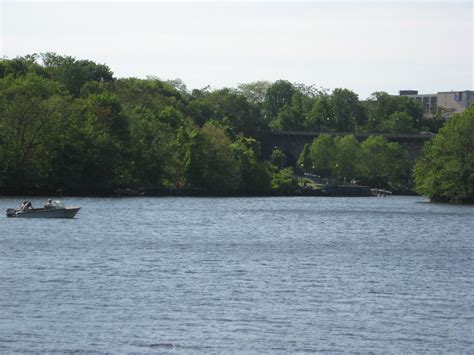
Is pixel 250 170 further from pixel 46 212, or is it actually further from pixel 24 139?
pixel 46 212

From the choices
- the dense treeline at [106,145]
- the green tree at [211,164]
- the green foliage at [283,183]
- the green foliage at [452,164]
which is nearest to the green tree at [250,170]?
the dense treeline at [106,145]

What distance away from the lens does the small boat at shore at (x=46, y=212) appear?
302ft

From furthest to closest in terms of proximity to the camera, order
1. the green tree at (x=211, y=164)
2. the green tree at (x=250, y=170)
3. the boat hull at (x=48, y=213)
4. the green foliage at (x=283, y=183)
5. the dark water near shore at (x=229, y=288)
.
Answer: the green foliage at (x=283, y=183) → the green tree at (x=250, y=170) → the green tree at (x=211, y=164) → the boat hull at (x=48, y=213) → the dark water near shore at (x=229, y=288)

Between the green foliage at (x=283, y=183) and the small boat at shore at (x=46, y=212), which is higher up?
the small boat at shore at (x=46, y=212)

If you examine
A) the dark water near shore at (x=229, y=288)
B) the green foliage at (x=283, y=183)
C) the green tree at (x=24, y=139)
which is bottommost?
the green foliage at (x=283, y=183)

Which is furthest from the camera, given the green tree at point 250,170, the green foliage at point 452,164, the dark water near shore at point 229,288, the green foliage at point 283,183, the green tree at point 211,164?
the green foliage at point 283,183

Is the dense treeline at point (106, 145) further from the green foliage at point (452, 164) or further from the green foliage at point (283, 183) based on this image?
the green foliage at point (452, 164)

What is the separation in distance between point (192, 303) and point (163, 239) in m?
33.2

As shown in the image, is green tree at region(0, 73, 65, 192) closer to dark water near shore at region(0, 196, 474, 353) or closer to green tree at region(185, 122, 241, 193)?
green tree at region(185, 122, 241, 193)

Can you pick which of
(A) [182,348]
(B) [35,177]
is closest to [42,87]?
(B) [35,177]

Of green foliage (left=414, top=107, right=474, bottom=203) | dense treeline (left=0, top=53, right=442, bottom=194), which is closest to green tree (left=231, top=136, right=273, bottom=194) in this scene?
dense treeline (left=0, top=53, right=442, bottom=194)

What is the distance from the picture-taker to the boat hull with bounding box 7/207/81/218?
92375 mm

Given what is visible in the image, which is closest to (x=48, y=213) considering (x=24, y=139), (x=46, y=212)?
(x=46, y=212)

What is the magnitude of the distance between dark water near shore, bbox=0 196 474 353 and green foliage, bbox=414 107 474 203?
45994 millimetres
